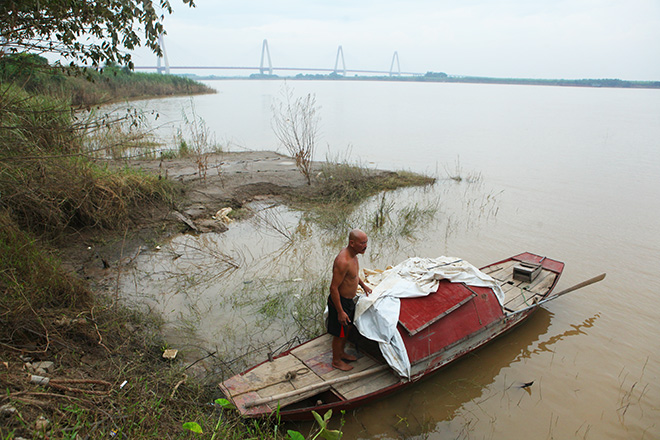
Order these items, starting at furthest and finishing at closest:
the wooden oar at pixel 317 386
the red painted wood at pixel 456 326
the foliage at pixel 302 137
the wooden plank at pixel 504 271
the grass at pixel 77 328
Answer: the foliage at pixel 302 137
the wooden plank at pixel 504 271
the red painted wood at pixel 456 326
the wooden oar at pixel 317 386
the grass at pixel 77 328

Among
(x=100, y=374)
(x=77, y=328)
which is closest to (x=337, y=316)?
(x=100, y=374)

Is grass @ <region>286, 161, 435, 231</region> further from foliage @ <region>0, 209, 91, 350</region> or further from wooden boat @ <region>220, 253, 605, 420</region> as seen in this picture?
foliage @ <region>0, 209, 91, 350</region>

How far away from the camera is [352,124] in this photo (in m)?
30.4

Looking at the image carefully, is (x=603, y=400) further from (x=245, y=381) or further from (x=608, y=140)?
(x=608, y=140)

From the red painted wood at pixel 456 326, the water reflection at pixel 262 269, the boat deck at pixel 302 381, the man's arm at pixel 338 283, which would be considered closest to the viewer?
the boat deck at pixel 302 381

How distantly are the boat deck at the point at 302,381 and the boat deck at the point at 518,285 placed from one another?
248 cm

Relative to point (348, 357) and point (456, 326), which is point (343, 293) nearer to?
point (348, 357)

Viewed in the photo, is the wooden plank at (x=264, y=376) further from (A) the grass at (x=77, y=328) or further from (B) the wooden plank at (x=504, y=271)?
(B) the wooden plank at (x=504, y=271)

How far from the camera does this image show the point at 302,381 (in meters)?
4.23

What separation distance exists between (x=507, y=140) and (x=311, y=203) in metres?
17.3

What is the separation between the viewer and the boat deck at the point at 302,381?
3.95 metres

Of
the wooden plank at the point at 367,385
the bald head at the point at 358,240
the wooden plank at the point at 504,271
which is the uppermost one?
the bald head at the point at 358,240

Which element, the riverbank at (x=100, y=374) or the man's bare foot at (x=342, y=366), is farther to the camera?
the man's bare foot at (x=342, y=366)

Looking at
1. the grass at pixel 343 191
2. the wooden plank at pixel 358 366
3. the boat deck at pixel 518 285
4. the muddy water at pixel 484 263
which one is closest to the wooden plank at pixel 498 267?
the boat deck at pixel 518 285
